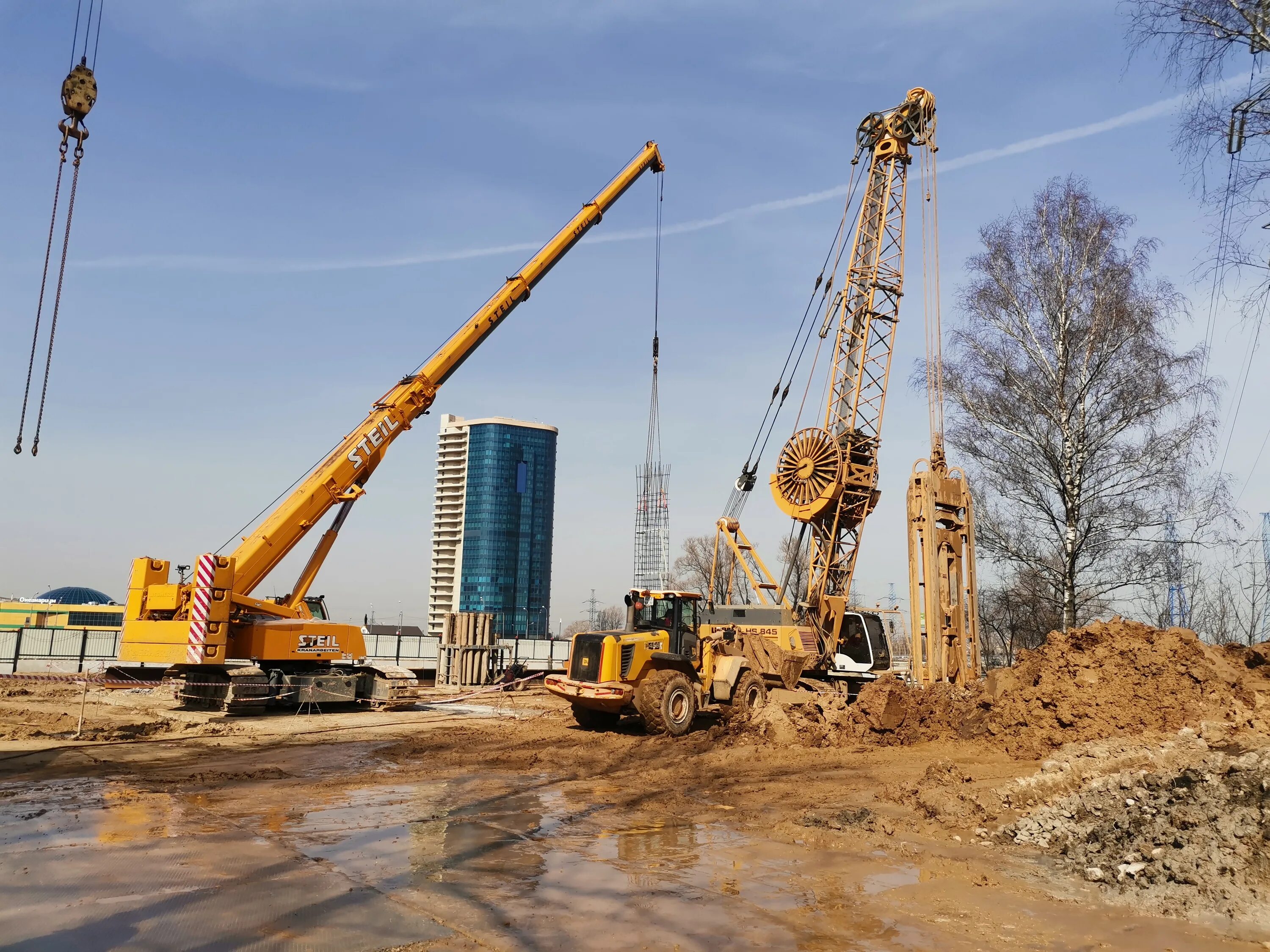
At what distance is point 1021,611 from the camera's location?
21.6 metres

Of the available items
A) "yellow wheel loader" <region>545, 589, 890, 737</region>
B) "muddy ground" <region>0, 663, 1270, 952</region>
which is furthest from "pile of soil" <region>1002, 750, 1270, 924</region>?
"yellow wheel loader" <region>545, 589, 890, 737</region>

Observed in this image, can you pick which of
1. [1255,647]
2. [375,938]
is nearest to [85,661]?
[375,938]

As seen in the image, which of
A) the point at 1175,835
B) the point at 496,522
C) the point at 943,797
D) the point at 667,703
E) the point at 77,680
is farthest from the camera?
the point at 496,522

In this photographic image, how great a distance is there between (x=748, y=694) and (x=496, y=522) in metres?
104

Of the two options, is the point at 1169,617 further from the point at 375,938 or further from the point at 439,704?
the point at 375,938

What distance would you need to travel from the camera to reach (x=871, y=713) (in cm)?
1381

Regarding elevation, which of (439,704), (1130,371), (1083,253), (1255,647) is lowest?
(439,704)

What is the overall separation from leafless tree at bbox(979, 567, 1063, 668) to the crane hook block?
1856 centimetres

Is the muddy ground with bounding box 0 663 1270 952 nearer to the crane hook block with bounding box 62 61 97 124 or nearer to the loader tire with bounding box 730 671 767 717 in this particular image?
the loader tire with bounding box 730 671 767 717

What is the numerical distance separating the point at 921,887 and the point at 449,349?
599 inches

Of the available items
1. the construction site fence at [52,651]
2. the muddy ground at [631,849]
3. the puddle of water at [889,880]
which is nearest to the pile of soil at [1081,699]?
the muddy ground at [631,849]

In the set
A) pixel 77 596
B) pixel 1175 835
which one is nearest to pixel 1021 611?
pixel 1175 835

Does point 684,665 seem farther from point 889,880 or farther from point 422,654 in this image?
point 422,654

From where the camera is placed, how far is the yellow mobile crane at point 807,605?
48.8 ft
